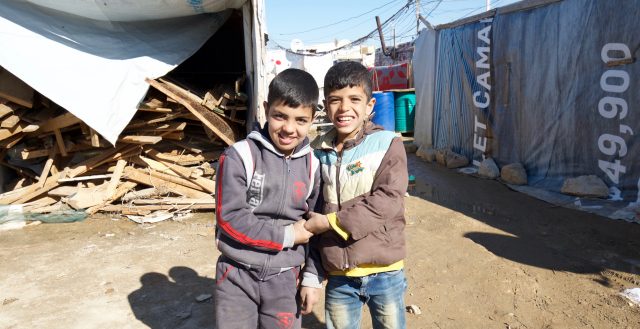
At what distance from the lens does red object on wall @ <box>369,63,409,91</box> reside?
15.3 meters

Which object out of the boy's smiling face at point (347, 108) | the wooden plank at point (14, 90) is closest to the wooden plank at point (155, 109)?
the wooden plank at point (14, 90)

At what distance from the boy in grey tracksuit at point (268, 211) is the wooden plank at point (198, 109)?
3670 millimetres

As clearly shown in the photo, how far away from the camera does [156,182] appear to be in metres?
5.41

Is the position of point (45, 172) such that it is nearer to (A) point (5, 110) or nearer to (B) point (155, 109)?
(A) point (5, 110)

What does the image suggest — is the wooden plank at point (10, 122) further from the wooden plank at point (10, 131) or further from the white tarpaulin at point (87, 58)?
the white tarpaulin at point (87, 58)

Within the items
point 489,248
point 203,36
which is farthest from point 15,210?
point 489,248

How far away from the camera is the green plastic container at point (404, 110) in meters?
11.1

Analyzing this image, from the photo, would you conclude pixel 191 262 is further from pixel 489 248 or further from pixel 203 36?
pixel 203 36

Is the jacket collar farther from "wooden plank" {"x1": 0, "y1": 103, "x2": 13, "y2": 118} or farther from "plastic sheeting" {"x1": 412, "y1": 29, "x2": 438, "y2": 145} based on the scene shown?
"plastic sheeting" {"x1": 412, "y1": 29, "x2": 438, "y2": 145}

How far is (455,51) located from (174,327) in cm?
710

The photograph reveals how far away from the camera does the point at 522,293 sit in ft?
10.7

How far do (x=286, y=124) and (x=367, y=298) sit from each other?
2.86 feet

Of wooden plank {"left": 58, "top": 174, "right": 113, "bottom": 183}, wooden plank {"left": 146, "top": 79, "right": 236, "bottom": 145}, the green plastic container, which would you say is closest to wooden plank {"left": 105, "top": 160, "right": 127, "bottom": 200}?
wooden plank {"left": 58, "top": 174, "right": 113, "bottom": 183}

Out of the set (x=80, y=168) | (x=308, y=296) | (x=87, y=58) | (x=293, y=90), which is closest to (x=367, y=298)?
(x=308, y=296)
